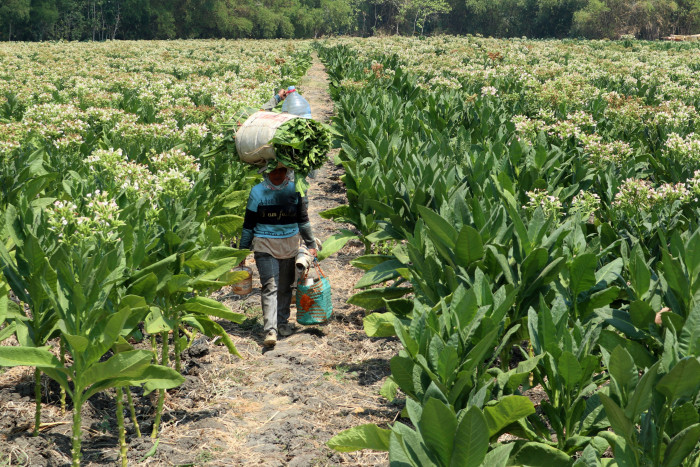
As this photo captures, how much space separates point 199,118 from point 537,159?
5.45 m

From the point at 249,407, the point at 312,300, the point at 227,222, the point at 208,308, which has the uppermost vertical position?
the point at 227,222

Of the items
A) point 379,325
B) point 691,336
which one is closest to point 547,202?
point 379,325

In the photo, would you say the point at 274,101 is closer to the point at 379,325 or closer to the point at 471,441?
the point at 379,325

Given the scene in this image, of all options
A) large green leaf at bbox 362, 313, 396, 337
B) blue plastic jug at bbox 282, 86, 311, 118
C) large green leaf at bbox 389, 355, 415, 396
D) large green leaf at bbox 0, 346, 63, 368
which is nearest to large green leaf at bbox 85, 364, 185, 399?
large green leaf at bbox 0, 346, 63, 368

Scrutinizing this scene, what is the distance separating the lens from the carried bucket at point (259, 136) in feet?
18.8

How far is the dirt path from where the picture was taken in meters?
4.01

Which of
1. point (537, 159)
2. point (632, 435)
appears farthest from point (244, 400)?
point (537, 159)

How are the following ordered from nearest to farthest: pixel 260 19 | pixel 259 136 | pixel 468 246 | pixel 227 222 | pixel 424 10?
1. pixel 468 246
2. pixel 259 136
3. pixel 227 222
4. pixel 260 19
5. pixel 424 10

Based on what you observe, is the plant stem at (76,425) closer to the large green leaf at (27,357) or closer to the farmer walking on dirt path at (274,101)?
the large green leaf at (27,357)

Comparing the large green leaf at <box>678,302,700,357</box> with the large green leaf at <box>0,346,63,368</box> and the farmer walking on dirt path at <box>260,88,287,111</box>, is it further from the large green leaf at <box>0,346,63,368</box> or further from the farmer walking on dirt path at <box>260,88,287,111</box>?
the farmer walking on dirt path at <box>260,88,287,111</box>

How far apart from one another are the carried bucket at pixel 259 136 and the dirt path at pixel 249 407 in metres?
1.73

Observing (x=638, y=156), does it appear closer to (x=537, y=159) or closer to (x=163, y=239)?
(x=537, y=159)

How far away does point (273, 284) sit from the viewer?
600cm

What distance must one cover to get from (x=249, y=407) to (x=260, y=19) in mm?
87869
